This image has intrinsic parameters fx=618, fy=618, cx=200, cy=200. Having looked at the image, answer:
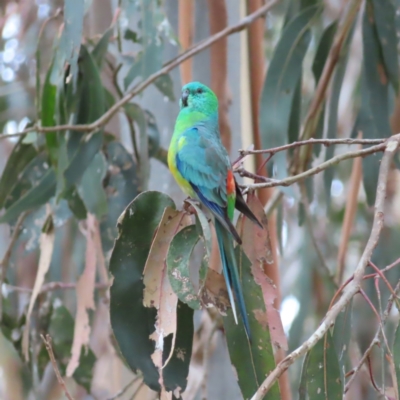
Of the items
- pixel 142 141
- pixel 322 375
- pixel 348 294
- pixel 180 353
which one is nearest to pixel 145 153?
pixel 142 141

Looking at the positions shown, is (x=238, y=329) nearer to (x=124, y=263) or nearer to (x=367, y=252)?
(x=124, y=263)

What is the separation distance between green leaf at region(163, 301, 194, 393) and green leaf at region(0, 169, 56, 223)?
72cm

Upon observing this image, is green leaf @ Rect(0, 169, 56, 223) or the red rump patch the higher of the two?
the red rump patch

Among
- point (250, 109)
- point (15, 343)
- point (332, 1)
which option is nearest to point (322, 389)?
point (250, 109)

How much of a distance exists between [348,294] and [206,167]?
52cm

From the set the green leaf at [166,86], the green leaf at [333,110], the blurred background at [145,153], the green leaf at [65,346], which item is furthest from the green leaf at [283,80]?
the green leaf at [65,346]

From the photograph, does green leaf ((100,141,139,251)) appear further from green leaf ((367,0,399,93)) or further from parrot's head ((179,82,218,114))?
green leaf ((367,0,399,93))

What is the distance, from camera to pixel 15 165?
1.97 m

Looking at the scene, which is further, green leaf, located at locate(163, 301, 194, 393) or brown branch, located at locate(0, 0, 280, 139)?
brown branch, located at locate(0, 0, 280, 139)

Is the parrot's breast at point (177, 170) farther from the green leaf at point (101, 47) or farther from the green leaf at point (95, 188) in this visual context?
the green leaf at point (101, 47)

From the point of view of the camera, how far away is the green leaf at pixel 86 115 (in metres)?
1.73

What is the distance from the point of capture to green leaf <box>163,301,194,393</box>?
44.1 inches

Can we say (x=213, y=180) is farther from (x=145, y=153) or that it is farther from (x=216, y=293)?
(x=145, y=153)

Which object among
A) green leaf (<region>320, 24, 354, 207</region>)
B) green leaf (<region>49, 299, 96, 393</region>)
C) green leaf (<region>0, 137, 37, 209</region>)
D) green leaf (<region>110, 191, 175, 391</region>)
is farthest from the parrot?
green leaf (<region>49, 299, 96, 393</region>)
